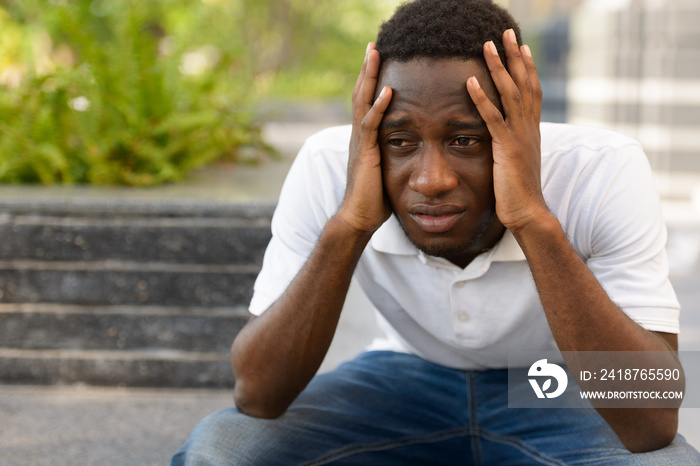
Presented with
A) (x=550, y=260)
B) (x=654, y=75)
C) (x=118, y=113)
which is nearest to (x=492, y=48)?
(x=550, y=260)

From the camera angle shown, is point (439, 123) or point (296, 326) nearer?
point (439, 123)

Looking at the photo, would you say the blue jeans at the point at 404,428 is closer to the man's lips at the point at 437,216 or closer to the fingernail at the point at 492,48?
the man's lips at the point at 437,216

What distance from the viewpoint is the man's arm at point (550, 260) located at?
2223 millimetres

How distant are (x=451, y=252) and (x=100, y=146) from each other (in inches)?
105

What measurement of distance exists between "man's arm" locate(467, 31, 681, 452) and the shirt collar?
0.21m

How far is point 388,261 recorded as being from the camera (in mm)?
2658

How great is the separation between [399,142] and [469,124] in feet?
0.76

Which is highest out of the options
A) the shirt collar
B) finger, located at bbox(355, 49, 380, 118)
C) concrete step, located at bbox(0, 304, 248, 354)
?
finger, located at bbox(355, 49, 380, 118)

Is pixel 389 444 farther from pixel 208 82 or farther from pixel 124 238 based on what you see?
pixel 208 82

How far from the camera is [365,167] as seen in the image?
7.88 ft

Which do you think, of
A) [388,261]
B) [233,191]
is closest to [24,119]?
[233,191]

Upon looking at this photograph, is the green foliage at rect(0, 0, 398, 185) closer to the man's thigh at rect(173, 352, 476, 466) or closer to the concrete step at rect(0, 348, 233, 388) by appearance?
the concrete step at rect(0, 348, 233, 388)

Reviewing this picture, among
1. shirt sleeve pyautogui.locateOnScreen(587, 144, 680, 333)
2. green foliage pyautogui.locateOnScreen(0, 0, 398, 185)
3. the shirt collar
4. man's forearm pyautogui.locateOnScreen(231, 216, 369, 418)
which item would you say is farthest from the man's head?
green foliage pyautogui.locateOnScreen(0, 0, 398, 185)

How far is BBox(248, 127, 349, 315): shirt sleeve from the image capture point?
2.63 metres
